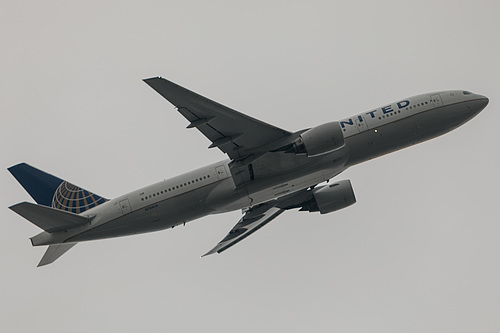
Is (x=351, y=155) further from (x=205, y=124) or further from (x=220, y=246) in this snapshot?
(x=220, y=246)

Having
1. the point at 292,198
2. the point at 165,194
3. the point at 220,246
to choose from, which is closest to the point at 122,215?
the point at 165,194

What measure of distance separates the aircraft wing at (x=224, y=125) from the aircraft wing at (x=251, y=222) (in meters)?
8.73

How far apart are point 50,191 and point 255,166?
13464 millimetres

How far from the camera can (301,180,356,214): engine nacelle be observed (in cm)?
4381

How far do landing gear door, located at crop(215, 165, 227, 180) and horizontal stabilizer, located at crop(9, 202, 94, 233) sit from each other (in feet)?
25.8

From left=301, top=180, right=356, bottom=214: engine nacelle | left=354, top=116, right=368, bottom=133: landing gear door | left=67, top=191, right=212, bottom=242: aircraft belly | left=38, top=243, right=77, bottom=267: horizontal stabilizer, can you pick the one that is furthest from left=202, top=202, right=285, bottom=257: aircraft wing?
left=38, top=243, right=77, bottom=267: horizontal stabilizer

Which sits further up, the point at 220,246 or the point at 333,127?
the point at 333,127

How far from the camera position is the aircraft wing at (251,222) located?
45469 mm

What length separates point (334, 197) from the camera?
43.9 metres

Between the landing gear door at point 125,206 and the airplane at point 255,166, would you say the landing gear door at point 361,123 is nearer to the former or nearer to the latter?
the airplane at point 255,166

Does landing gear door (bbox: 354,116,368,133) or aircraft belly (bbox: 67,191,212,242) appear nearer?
landing gear door (bbox: 354,116,368,133)

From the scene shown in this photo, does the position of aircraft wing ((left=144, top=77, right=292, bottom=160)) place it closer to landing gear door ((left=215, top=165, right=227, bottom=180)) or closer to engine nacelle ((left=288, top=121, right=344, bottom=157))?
landing gear door ((left=215, top=165, right=227, bottom=180))

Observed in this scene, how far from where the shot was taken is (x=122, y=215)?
127 ft

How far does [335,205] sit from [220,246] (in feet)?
27.0
